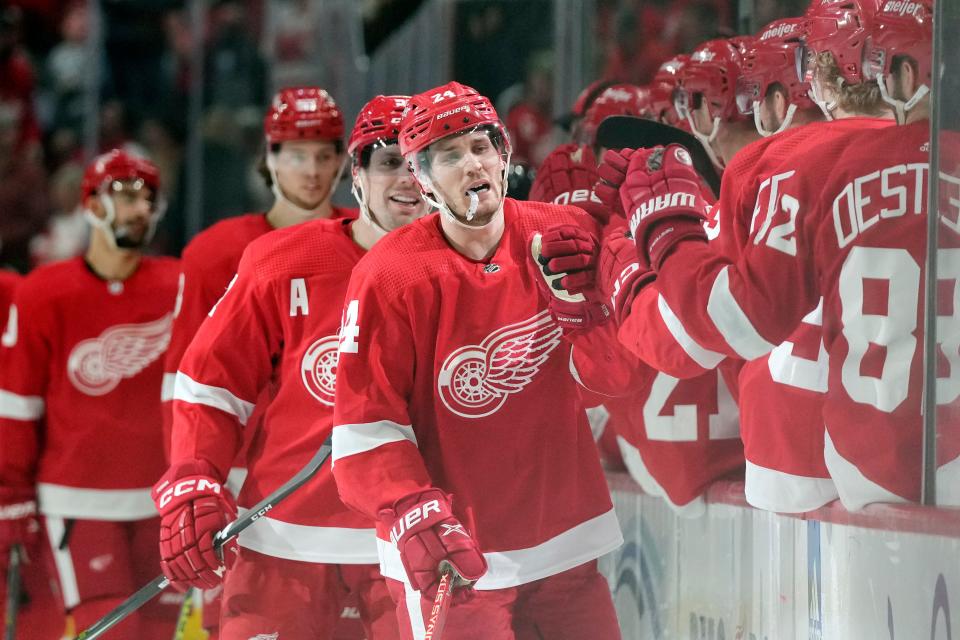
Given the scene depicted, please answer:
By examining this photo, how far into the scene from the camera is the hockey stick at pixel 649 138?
2.64 m

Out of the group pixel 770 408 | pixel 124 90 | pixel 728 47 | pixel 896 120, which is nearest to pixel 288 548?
pixel 770 408

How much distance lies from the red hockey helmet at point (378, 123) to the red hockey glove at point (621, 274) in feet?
1.94

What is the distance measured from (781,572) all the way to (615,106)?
1053 mm

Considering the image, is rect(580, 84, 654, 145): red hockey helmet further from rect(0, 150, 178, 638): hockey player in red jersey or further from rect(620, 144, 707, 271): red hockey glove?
rect(0, 150, 178, 638): hockey player in red jersey

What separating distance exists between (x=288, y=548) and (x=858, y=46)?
4.94 ft

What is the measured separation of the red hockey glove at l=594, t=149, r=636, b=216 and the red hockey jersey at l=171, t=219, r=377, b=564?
61 centimetres

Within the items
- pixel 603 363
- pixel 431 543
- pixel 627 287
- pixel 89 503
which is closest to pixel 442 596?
pixel 431 543

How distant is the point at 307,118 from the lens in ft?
11.7

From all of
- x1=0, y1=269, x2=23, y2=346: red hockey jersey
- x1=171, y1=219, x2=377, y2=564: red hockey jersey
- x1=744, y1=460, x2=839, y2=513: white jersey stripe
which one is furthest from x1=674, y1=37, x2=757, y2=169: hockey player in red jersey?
x1=0, y1=269, x2=23, y2=346: red hockey jersey

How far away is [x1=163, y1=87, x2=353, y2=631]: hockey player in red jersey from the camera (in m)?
3.57

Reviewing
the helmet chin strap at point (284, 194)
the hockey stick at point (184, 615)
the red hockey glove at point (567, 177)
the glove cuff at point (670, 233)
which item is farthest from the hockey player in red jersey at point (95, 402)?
the glove cuff at point (670, 233)

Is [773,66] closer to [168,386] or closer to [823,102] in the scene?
[823,102]

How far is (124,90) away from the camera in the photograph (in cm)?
775

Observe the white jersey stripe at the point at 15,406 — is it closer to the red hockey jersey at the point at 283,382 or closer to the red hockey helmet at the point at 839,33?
the red hockey jersey at the point at 283,382
